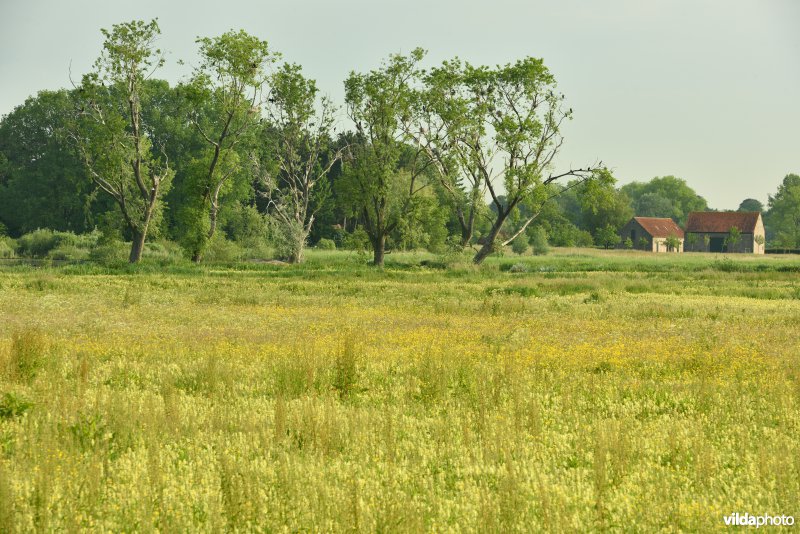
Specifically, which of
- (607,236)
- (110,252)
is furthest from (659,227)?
(110,252)

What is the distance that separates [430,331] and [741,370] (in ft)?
24.2

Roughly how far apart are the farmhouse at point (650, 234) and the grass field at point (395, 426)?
10318cm

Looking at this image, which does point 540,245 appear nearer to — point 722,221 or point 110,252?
point 110,252

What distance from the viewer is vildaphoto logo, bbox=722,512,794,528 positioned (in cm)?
605

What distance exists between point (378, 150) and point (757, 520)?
45589mm

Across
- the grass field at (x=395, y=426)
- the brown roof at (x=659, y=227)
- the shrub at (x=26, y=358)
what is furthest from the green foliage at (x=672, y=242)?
the shrub at (x=26, y=358)

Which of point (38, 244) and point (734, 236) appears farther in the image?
point (734, 236)

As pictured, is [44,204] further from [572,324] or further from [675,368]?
[675,368]

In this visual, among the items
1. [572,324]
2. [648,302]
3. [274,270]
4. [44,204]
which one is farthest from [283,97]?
[44,204]

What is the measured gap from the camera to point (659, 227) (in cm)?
12244

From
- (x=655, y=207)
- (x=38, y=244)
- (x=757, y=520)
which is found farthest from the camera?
(x=655, y=207)

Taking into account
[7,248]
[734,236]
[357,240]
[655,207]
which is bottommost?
[7,248]

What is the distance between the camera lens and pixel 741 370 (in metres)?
12.9

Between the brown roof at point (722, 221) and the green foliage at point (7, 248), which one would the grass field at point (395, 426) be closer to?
the green foliage at point (7, 248)
